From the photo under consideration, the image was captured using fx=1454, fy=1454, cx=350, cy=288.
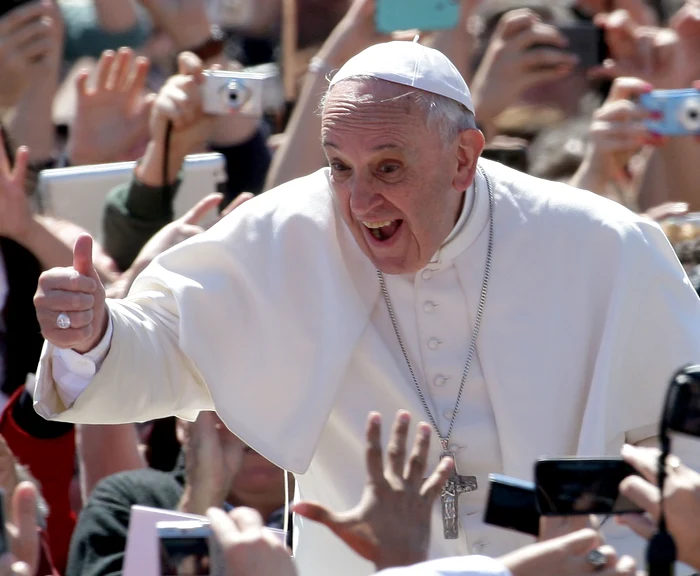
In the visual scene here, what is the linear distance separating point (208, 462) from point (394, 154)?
46.1 inches

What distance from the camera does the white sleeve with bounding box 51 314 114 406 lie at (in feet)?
11.7

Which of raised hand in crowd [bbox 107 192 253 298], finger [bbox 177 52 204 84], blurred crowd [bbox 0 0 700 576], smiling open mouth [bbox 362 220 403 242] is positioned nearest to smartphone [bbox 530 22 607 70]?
blurred crowd [bbox 0 0 700 576]

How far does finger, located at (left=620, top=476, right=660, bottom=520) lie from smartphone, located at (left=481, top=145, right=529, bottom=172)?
3156 mm

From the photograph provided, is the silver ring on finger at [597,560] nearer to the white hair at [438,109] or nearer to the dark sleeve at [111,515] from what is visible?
the white hair at [438,109]

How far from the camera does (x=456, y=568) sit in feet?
7.85

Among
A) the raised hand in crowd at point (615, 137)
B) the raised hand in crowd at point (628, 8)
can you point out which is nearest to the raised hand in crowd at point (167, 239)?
the raised hand in crowd at point (615, 137)

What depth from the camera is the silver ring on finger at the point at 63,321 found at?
3368mm

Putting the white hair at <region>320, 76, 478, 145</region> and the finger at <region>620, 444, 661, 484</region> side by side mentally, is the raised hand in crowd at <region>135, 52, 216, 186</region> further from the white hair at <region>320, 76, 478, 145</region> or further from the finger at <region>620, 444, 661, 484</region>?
the finger at <region>620, 444, 661, 484</region>

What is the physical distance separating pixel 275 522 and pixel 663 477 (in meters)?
2.15

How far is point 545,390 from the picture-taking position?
12.7 feet

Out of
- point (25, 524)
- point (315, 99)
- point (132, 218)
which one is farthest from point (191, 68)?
point (25, 524)

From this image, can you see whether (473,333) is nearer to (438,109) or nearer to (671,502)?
(438,109)

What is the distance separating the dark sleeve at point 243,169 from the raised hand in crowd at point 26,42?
2.96ft

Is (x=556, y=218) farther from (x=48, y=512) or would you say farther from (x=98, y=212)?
(x=98, y=212)
